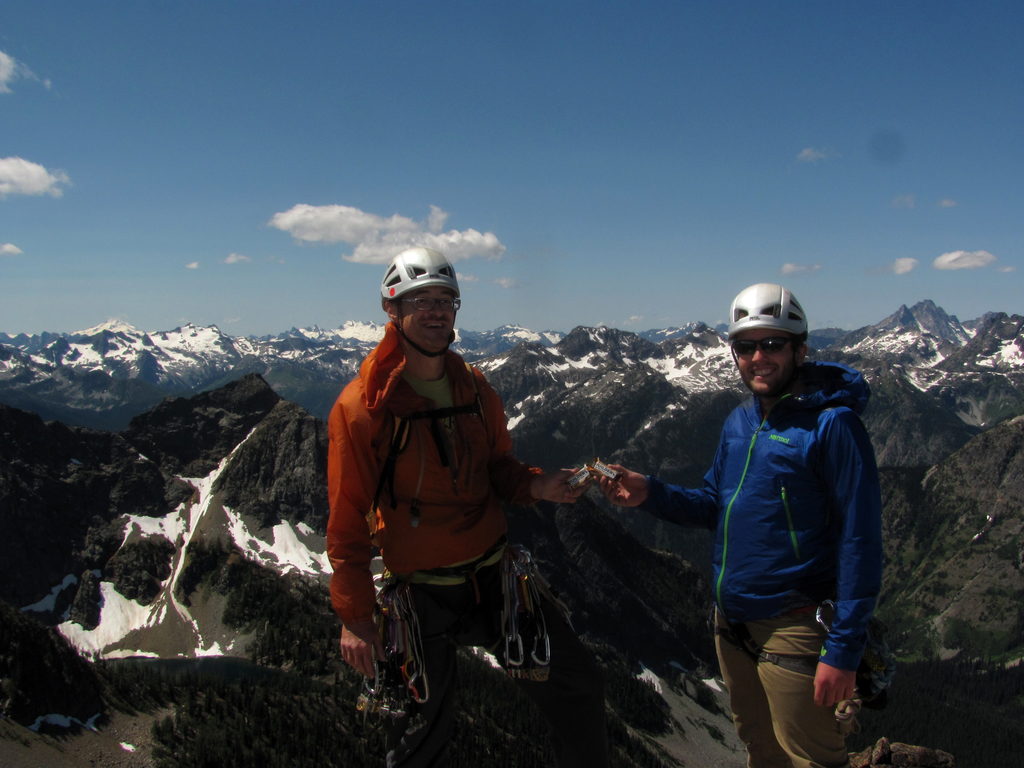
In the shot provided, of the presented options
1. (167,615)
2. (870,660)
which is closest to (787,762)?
(870,660)

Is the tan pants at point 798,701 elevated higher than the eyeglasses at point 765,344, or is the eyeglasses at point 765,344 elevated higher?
the eyeglasses at point 765,344

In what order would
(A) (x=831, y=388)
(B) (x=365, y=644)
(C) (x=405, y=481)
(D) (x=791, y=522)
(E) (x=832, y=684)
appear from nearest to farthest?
1. (E) (x=832, y=684)
2. (D) (x=791, y=522)
3. (A) (x=831, y=388)
4. (B) (x=365, y=644)
5. (C) (x=405, y=481)

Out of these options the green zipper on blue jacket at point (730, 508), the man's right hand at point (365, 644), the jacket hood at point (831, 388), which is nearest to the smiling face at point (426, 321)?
the man's right hand at point (365, 644)

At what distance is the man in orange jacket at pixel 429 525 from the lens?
8094mm

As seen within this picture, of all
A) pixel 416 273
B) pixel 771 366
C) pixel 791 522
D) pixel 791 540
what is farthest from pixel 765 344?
pixel 416 273

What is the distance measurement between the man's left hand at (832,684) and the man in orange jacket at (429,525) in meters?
2.84

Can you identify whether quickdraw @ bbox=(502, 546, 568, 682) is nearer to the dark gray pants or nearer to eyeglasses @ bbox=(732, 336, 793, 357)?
the dark gray pants

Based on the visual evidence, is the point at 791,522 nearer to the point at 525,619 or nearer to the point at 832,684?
the point at 832,684

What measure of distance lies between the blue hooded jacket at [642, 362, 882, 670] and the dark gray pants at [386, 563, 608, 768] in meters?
2.23

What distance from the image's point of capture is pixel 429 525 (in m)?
8.56

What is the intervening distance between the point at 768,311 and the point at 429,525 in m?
5.51

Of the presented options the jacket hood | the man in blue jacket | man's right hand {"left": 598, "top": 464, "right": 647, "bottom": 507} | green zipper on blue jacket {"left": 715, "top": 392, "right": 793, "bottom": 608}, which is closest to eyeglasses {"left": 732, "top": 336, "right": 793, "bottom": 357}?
the man in blue jacket

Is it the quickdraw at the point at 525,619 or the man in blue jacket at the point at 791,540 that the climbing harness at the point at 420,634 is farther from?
the man in blue jacket at the point at 791,540

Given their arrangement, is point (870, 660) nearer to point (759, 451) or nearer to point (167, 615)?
point (759, 451)
